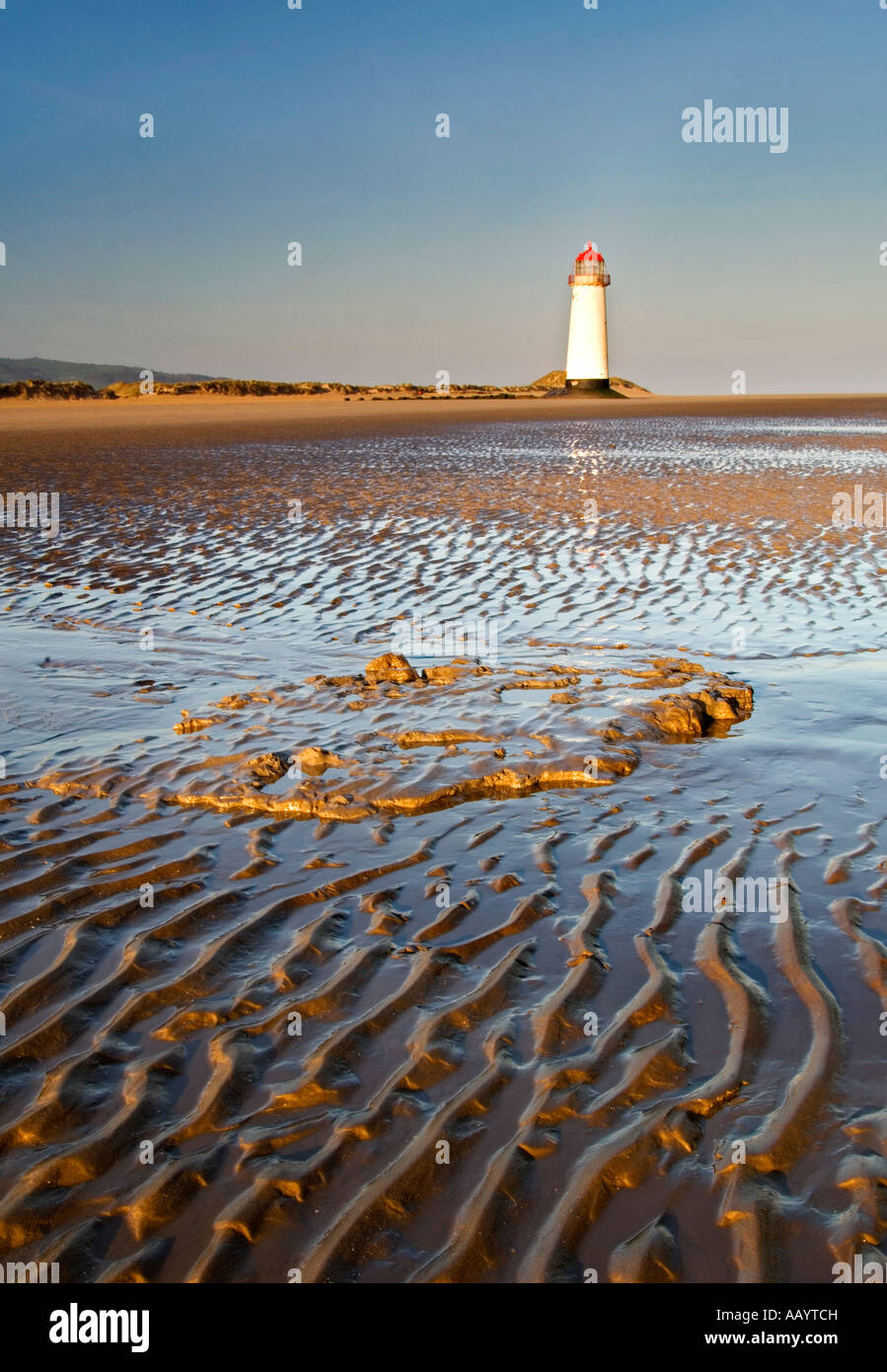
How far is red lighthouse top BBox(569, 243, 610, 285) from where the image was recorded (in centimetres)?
→ 6694

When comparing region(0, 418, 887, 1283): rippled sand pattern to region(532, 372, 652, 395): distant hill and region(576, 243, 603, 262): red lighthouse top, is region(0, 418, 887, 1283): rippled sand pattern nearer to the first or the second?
region(576, 243, 603, 262): red lighthouse top

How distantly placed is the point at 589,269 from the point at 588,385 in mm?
10518

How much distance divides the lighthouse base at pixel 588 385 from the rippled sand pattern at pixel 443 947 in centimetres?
6931

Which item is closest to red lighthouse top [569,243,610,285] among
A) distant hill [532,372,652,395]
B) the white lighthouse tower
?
the white lighthouse tower

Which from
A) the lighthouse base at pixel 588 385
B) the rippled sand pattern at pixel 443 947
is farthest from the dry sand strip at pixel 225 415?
the rippled sand pattern at pixel 443 947

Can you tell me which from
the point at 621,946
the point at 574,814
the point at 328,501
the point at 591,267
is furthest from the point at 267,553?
the point at 591,267

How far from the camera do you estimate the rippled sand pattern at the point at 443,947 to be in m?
2.81

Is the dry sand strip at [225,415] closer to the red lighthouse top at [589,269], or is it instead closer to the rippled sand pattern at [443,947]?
the red lighthouse top at [589,269]

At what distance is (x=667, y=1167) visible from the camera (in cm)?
295

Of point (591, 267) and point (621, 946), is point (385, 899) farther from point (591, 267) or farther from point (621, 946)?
point (591, 267)

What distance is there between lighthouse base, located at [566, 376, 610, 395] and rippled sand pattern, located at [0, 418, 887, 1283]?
227 ft

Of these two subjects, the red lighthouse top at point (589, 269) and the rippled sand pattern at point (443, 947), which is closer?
the rippled sand pattern at point (443, 947)

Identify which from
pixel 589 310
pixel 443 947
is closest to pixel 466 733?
pixel 443 947

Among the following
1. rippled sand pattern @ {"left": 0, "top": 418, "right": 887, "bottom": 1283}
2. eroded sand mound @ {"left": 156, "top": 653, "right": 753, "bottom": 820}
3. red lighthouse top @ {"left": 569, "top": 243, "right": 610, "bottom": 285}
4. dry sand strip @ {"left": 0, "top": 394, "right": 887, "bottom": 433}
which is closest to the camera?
rippled sand pattern @ {"left": 0, "top": 418, "right": 887, "bottom": 1283}
